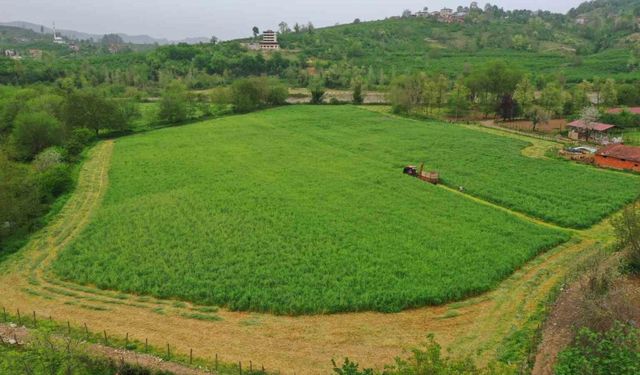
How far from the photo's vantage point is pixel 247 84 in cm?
8769

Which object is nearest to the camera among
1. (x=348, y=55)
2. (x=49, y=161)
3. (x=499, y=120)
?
(x=49, y=161)

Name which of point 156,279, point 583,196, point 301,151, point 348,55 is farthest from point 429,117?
point 348,55

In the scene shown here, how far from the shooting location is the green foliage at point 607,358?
45.2 feet

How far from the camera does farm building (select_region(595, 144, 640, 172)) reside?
46594 millimetres

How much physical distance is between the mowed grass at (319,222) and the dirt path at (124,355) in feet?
15.5

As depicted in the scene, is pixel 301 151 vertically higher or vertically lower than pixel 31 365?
higher

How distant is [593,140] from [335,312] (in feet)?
182

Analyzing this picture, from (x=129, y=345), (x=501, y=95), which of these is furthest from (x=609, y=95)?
(x=129, y=345)

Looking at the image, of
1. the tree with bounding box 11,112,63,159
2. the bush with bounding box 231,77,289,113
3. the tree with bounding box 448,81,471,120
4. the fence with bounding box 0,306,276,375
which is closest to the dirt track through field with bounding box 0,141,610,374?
the fence with bounding box 0,306,276,375

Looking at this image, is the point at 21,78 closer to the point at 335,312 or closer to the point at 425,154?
the point at 425,154

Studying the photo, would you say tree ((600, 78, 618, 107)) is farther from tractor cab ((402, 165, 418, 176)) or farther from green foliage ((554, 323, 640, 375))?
green foliage ((554, 323, 640, 375))

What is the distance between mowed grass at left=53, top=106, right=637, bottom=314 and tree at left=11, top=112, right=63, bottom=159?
891 centimetres

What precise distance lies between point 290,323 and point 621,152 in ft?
142

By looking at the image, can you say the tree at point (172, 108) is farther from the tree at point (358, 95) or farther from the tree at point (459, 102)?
the tree at point (459, 102)
